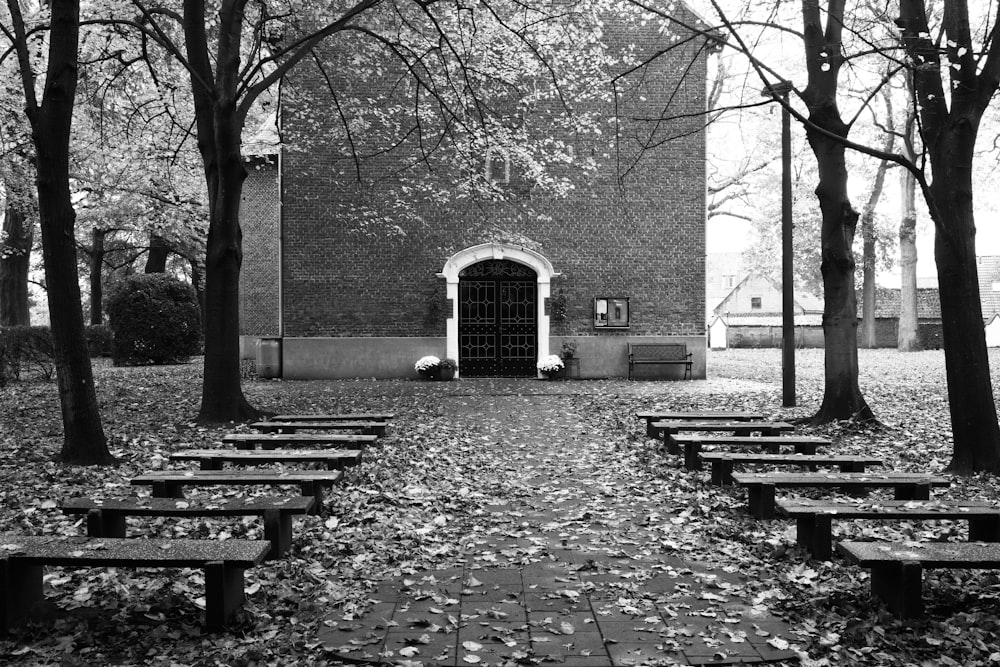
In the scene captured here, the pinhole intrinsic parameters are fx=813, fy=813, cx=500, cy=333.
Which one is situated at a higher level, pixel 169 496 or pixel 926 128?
pixel 926 128

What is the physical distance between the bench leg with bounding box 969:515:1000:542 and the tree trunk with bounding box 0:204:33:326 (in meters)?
28.2

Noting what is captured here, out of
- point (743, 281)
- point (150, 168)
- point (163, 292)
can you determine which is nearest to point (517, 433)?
point (150, 168)

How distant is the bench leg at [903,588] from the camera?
3999 mm

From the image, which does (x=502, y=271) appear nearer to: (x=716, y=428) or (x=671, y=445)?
(x=671, y=445)

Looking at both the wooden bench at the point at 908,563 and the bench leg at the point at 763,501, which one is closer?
the wooden bench at the point at 908,563

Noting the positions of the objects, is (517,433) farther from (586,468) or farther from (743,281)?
(743,281)

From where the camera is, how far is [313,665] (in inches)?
144

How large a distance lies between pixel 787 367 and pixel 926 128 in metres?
6.71

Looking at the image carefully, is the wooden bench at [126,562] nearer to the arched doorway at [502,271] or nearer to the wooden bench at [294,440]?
the wooden bench at [294,440]

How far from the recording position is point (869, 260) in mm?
39469

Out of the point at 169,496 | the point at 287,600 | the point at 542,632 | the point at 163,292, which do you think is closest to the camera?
the point at 542,632

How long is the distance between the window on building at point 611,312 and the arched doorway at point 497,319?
1600 mm

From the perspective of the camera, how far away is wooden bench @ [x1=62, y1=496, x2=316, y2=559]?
17.0 feet

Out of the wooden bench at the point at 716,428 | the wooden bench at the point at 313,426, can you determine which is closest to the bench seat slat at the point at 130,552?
the wooden bench at the point at 313,426
